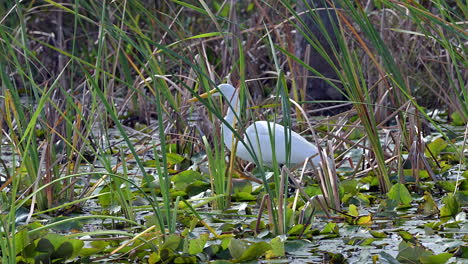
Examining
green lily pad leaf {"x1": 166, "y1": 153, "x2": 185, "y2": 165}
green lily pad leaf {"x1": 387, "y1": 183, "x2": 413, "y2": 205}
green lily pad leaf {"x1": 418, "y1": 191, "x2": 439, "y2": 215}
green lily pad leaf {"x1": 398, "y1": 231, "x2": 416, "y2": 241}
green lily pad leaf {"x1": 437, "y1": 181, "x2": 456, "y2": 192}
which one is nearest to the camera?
green lily pad leaf {"x1": 398, "y1": 231, "x2": 416, "y2": 241}

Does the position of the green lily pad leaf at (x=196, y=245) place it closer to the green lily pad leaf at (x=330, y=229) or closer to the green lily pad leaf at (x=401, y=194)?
the green lily pad leaf at (x=330, y=229)

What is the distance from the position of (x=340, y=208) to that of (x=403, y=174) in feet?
1.70

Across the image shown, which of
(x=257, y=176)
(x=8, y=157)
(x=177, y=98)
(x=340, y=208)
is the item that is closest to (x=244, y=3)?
(x=177, y=98)

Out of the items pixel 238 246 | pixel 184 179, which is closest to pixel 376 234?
pixel 238 246

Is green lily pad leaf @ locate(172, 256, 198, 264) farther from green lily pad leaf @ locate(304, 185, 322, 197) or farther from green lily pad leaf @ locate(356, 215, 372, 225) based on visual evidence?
green lily pad leaf @ locate(304, 185, 322, 197)

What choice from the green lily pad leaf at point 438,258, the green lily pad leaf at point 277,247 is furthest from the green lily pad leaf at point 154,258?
the green lily pad leaf at point 438,258

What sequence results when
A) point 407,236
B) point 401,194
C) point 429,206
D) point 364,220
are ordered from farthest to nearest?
point 401,194 < point 429,206 < point 364,220 < point 407,236

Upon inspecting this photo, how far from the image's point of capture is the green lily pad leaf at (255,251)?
2.19 metres

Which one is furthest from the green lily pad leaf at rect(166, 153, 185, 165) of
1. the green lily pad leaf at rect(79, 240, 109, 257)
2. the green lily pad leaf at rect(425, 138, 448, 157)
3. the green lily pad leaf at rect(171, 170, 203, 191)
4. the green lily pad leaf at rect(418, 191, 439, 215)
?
the green lily pad leaf at rect(79, 240, 109, 257)

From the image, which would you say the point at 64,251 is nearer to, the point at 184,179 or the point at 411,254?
the point at 411,254

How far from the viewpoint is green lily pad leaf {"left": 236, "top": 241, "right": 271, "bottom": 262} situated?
2.19 m

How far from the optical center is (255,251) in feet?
7.25

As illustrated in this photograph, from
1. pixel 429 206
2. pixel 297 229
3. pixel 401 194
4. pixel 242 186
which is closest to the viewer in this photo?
pixel 297 229

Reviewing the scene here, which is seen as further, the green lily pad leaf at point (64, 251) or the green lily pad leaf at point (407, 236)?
the green lily pad leaf at point (407, 236)
